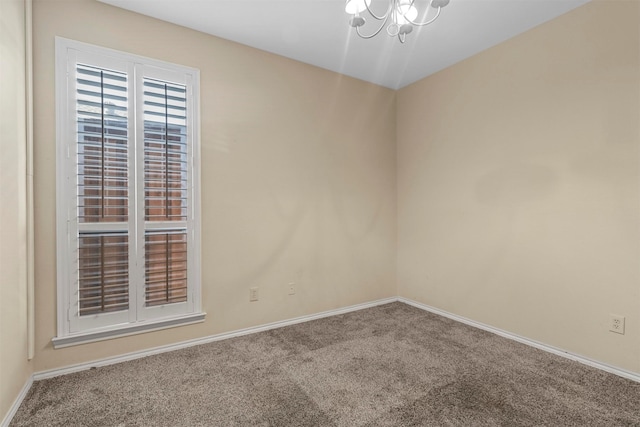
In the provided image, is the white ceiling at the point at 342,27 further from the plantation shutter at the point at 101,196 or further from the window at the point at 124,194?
A: the plantation shutter at the point at 101,196

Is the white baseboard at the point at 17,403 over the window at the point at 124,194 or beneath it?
beneath

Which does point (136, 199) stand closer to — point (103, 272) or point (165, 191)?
point (165, 191)

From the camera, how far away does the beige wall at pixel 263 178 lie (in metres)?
2.11

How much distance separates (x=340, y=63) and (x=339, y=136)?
2.34 feet

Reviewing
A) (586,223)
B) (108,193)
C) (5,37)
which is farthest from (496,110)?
(5,37)

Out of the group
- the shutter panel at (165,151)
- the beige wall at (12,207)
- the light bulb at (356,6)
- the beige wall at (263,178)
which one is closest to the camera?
the beige wall at (12,207)

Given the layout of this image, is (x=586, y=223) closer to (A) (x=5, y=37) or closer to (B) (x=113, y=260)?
(B) (x=113, y=260)

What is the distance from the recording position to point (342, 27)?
2564 millimetres

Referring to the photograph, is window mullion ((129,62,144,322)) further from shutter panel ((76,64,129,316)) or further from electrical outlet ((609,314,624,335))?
electrical outlet ((609,314,624,335))

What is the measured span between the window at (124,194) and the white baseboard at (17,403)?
0.24 metres

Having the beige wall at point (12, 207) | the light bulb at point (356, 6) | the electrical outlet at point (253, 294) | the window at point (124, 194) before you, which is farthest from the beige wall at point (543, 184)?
the beige wall at point (12, 207)

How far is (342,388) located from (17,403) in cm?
185

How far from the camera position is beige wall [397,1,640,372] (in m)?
2.13

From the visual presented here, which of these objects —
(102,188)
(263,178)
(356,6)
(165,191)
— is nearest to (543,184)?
(356,6)
